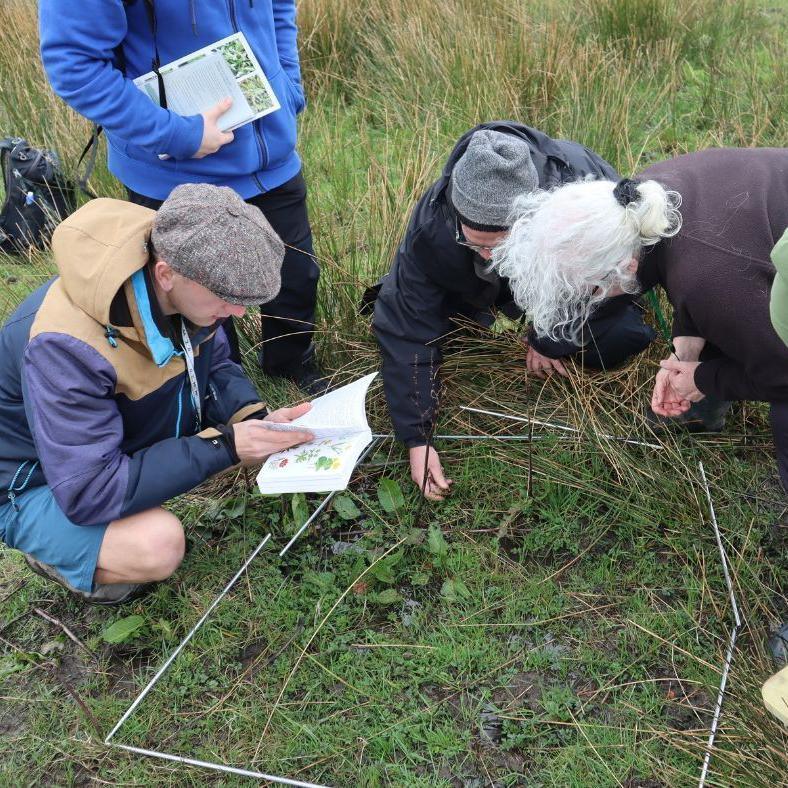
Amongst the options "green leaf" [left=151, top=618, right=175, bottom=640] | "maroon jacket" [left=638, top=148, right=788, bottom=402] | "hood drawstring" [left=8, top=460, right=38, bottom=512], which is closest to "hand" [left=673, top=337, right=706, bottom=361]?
"maroon jacket" [left=638, top=148, right=788, bottom=402]

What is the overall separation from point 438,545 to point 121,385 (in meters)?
1.10

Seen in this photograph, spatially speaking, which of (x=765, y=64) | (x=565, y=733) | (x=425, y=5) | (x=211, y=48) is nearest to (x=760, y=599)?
(x=565, y=733)

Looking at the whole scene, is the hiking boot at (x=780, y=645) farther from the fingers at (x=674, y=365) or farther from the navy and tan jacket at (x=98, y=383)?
the navy and tan jacket at (x=98, y=383)

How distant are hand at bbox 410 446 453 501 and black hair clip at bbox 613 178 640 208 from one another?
41.7 inches

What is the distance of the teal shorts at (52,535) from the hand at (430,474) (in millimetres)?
1014

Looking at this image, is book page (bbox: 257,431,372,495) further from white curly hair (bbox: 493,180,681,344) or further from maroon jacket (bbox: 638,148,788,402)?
maroon jacket (bbox: 638,148,788,402)

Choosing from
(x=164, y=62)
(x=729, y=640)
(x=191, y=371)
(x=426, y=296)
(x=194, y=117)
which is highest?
(x=164, y=62)

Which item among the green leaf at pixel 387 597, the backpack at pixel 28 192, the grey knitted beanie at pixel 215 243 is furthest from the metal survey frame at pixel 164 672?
the backpack at pixel 28 192

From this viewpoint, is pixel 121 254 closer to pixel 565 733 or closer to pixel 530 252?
pixel 530 252

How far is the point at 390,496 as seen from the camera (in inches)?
103

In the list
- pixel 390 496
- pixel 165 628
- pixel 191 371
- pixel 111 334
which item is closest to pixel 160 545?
pixel 165 628

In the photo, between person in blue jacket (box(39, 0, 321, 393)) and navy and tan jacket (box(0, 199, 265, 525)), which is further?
person in blue jacket (box(39, 0, 321, 393))

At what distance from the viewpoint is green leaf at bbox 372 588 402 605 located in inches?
92.9

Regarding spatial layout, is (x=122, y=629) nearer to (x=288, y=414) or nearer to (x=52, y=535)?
(x=52, y=535)
